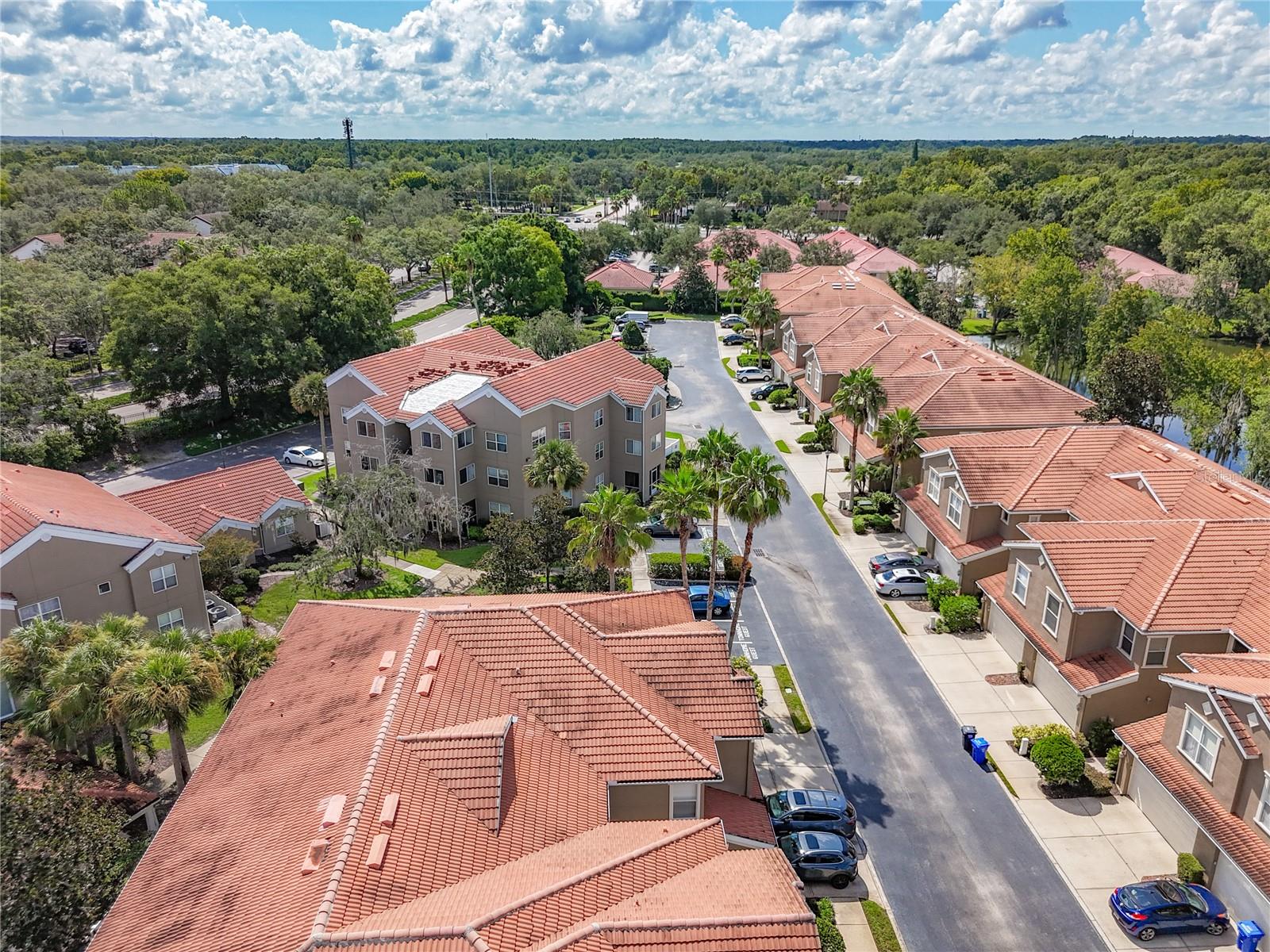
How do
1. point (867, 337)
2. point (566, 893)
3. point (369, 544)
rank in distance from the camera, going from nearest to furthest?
point (566, 893)
point (369, 544)
point (867, 337)

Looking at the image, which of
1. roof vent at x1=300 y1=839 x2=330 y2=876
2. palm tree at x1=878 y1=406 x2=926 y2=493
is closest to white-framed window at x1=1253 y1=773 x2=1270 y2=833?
roof vent at x1=300 y1=839 x2=330 y2=876

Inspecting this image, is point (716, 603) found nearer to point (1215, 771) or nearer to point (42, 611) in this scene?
point (1215, 771)

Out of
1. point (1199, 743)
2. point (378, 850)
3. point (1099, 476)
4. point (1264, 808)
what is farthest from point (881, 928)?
point (1099, 476)

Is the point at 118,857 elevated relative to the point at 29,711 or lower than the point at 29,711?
lower

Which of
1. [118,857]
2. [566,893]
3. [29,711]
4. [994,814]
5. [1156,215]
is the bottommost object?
[994,814]

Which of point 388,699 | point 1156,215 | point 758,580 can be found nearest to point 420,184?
point 1156,215

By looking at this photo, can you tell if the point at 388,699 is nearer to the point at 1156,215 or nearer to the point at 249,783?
the point at 249,783
